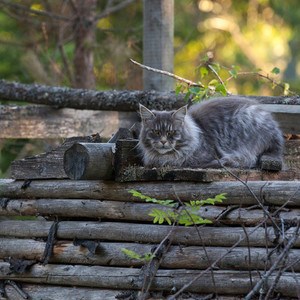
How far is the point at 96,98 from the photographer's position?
446 inches

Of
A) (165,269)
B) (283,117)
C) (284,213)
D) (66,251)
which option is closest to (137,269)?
(165,269)

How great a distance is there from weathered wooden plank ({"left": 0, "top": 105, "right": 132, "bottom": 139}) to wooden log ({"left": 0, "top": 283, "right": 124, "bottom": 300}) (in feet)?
10.4

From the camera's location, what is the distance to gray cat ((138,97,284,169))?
862 centimetres

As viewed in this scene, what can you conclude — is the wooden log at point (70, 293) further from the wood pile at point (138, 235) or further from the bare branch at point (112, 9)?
the bare branch at point (112, 9)

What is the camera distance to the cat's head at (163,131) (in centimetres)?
859

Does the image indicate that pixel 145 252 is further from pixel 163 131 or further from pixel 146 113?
pixel 146 113

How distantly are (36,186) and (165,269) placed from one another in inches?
72.3

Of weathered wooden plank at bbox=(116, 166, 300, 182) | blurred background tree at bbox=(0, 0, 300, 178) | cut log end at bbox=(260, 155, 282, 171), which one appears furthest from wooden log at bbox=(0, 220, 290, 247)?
blurred background tree at bbox=(0, 0, 300, 178)

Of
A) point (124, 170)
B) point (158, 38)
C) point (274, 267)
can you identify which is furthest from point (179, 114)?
point (158, 38)

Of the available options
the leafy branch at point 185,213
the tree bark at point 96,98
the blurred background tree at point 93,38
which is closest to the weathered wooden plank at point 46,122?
the tree bark at point 96,98

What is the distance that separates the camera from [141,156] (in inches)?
338

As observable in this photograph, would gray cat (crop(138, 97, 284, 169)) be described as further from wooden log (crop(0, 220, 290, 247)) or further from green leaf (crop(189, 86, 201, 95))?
wooden log (crop(0, 220, 290, 247))

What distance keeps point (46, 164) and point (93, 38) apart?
21.9 feet

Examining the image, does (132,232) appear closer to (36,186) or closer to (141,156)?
(141,156)
